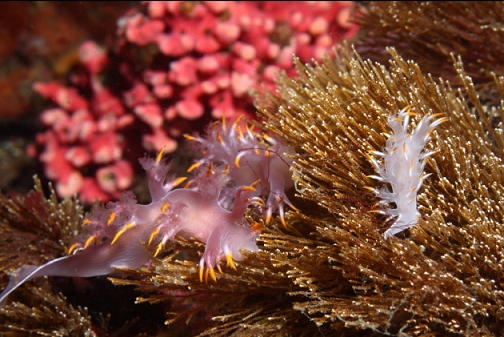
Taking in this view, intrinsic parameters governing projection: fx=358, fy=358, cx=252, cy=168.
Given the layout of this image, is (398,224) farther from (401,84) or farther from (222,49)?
(222,49)

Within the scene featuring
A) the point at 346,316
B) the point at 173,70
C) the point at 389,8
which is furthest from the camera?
the point at 173,70

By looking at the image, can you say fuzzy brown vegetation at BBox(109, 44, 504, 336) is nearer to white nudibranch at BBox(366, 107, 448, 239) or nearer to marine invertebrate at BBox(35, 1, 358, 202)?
white nudibranch at BBox(366, 107, 448, 239)

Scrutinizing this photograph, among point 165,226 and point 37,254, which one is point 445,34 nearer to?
point 165,226

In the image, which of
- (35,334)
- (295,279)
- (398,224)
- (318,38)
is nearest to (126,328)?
(35,334)

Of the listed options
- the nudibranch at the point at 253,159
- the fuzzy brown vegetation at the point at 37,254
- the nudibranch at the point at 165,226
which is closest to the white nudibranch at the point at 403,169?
the nudibranch at the point at 253,159

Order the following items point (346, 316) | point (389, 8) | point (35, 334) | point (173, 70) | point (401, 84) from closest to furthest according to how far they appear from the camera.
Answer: point (346, 316) → point (401, 84) → point (35, 334) → point (389, 8) → point (173, 70)

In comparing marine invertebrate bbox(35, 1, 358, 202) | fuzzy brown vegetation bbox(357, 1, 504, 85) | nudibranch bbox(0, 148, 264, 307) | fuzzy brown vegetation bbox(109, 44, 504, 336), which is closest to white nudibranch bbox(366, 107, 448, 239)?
fuzzy brown vegetation bbox(109, 44, 504, 336)

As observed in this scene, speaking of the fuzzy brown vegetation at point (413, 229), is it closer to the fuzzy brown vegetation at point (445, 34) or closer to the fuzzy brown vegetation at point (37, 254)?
the fuzzy brown vegetation at point (445, 34)
